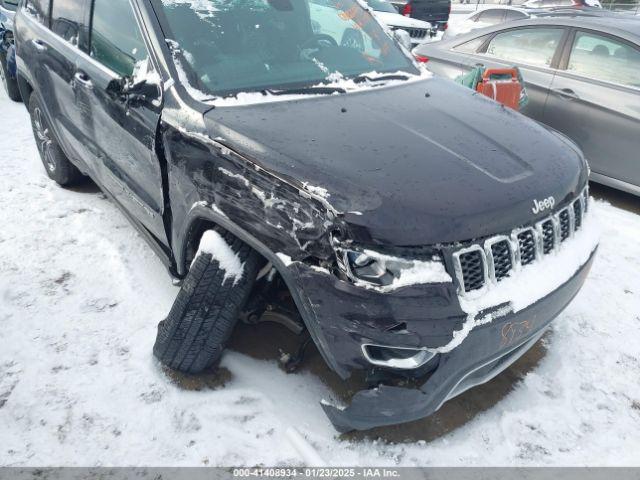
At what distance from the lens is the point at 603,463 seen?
6.87 ft

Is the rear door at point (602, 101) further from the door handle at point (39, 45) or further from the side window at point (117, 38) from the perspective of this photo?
the door handle at point (39, 45)

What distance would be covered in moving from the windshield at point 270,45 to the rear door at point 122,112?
8.9 inches

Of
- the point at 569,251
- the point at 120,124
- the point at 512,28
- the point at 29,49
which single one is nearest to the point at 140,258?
the point at 120,124

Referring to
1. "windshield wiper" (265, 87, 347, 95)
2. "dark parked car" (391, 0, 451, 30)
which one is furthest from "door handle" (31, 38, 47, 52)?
"dark parked car" (391, 0, 451, 30)

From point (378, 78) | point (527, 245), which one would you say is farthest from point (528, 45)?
point (527, 245)

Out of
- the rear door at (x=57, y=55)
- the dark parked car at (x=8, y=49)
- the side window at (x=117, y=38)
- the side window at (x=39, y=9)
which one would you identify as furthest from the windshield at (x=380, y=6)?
the side window at (x=117, y=38)

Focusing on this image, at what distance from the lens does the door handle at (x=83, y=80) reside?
2.82 m

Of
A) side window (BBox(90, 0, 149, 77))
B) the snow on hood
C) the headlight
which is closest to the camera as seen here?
the headlight

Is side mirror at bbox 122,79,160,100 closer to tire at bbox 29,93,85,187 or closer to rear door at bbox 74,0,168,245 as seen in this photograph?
rear door at bbox 74,0,168,245

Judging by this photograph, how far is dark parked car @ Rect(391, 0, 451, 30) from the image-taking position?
37.1ft

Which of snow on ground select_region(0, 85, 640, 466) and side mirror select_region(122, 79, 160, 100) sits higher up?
side mirror select_region(122, 79, 160, 100)

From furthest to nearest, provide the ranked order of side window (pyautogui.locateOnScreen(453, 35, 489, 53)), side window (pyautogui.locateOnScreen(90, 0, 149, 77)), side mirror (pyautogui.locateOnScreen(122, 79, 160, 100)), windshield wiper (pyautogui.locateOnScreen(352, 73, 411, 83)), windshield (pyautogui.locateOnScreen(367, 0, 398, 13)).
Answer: windshield (pyautogui.locateOnScreen(367, 0, 398, 13)), side window (pyautogui.locateOnScreen(453, 35, 489, 53)), windshield wiper (pyautogui.locateOnScreen(352, 73, 411, 83)), side window (pyautogui.locateOnScreen(90, 0, 149, 77)), side mirror (pyautogui.locateOnScreen(122, 79, 160, 100))

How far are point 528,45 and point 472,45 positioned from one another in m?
0.64

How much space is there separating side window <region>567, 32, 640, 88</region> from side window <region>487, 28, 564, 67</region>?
220 millimetres
